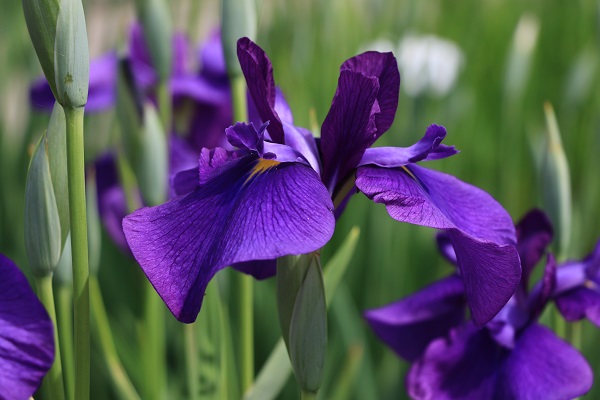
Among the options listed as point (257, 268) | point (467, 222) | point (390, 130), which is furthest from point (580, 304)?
point (390, 130)

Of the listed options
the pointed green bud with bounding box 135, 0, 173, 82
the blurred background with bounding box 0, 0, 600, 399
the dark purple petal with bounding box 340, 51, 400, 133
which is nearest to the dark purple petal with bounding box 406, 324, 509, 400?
the blurred background with bounding box 0, 0, 600, 399

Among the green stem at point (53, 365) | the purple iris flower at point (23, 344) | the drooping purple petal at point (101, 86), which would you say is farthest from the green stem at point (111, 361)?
the drooping purple petal at point (101, 86)

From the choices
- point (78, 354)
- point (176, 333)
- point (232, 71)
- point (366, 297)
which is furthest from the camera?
point (366, 297)

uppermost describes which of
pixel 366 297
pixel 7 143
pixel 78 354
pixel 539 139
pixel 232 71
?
pixel 232 71

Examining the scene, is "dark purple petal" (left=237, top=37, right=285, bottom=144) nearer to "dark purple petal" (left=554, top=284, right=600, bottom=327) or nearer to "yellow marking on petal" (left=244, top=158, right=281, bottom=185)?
"yellow marking on petal" (left=244, top=158, right=281, bottom=185)

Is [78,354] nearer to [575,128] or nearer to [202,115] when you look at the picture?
[202,115]

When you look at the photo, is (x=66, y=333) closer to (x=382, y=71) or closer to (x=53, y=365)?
(x=53, y=365)

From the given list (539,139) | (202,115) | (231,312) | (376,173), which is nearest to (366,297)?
(231,312)
